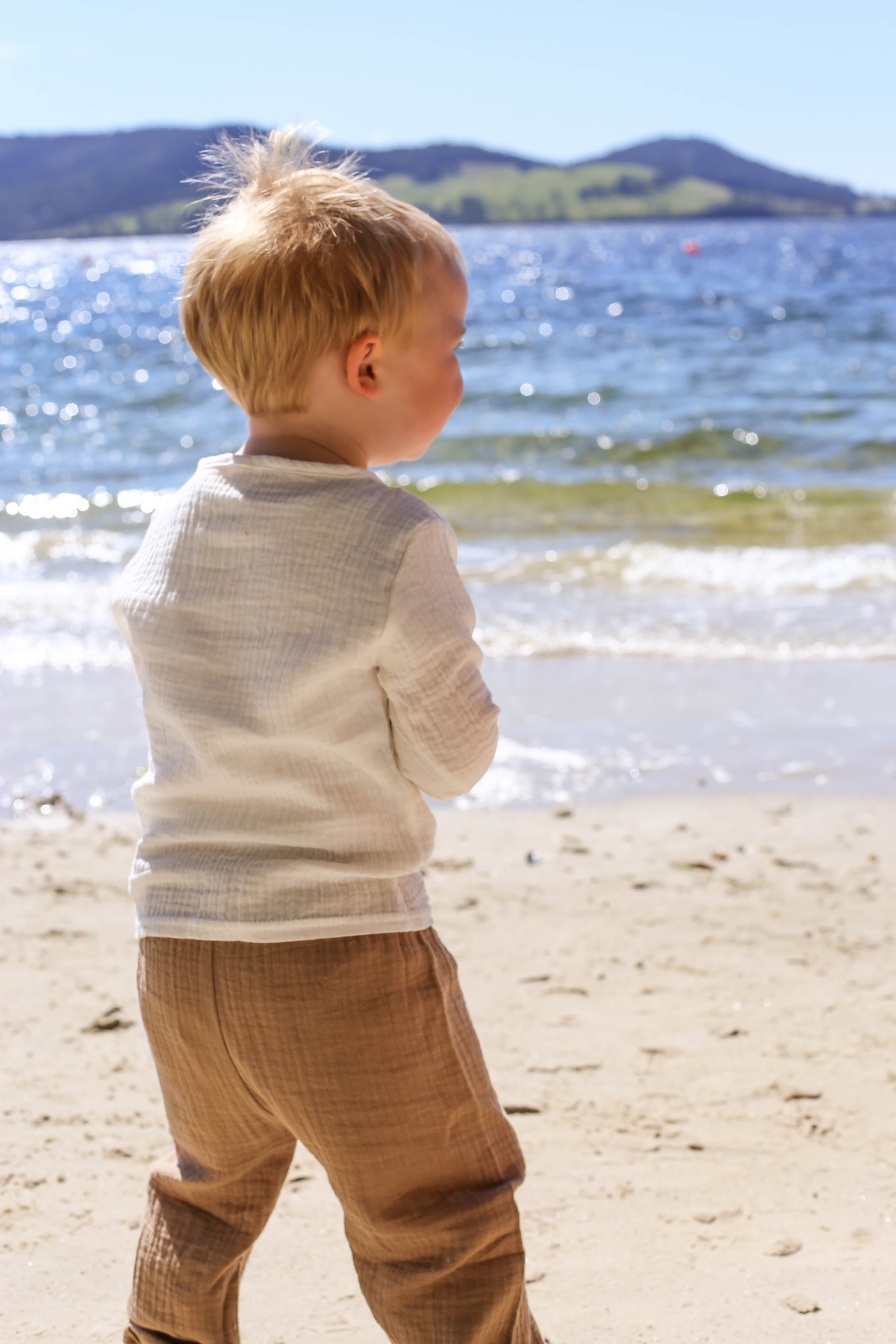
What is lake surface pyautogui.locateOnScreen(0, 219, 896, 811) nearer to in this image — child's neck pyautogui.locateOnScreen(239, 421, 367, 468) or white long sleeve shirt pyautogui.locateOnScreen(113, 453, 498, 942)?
child's neck pyautogui.locateOnScreen(239, 421, 367, 468)

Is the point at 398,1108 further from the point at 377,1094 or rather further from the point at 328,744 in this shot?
the point at 328,744

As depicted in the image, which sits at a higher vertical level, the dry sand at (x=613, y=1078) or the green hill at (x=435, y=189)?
the green hill at (x=435, y=189)

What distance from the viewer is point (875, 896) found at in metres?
3.04

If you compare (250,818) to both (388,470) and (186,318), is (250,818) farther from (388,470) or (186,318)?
(388,470)

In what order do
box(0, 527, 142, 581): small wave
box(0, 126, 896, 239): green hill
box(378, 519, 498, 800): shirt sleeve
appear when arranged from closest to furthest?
box(378, 519, 498, 800): shirt sleeve, box(0, 527, 142, 581): small wave, box(0, 126, 896, 239): green hill

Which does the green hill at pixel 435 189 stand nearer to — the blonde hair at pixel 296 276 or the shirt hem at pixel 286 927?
the blonde hair at pixel 296 276

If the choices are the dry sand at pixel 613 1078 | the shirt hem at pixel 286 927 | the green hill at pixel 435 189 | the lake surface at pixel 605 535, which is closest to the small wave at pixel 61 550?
the lake surface at pixel 605 535

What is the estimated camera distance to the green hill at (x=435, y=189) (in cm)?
10694

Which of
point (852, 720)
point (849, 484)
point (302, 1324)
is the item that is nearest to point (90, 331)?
point (849, 484)

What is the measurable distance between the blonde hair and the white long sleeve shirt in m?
0.10

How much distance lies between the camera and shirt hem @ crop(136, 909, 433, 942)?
1.16 meters

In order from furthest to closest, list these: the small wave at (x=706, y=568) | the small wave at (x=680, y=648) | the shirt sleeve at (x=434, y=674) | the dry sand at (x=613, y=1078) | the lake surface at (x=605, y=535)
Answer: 1. the small wave at (x=706, y=568)
2. the small wave at (x=680, y=648)
3. the lake surface at (x=605, y=535)
4. the dry sand at (x=613, y=1078)
5. the shirt sleeve at (x=434, y=674)

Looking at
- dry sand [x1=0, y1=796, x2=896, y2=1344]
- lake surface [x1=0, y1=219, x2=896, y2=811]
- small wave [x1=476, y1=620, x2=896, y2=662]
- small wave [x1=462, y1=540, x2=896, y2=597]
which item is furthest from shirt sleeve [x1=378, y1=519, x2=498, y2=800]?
small wave [x1=462, y1=540, x2=896, y2=597]

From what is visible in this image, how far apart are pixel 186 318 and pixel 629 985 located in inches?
74.8
